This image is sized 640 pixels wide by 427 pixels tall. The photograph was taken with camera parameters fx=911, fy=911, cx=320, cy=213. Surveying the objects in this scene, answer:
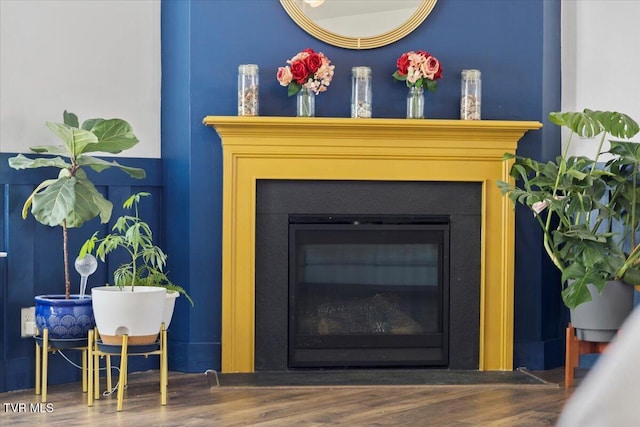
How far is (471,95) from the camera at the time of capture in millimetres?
4047

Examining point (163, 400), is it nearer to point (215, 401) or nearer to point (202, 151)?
point (215, 401)

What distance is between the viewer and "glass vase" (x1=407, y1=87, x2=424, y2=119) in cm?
402

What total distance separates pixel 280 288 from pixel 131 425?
1.15 metres

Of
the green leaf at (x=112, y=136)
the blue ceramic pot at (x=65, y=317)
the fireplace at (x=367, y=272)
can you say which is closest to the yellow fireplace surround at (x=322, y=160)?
the fireplace at (x=367, y=272)

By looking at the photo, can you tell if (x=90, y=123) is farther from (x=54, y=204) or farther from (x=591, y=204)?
(x=591, y=204)

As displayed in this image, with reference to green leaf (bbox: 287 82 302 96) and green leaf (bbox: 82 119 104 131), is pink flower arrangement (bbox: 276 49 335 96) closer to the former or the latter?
green leaf (bbox: 287 82 302 96)

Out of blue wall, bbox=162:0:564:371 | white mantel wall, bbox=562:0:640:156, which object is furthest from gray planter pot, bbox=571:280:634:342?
white mantel wall, bbox=562:0:640:156

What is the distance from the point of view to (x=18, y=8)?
12.2 ft

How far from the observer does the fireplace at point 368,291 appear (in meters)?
4.07

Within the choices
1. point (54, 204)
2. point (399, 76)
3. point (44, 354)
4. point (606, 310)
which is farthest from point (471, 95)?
point (44, 354)

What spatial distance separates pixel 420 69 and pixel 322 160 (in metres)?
0.58

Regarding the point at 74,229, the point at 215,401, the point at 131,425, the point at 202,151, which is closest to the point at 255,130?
the point at 202,151

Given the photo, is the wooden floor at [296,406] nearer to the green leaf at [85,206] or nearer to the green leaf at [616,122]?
the green leaf at [85,206]

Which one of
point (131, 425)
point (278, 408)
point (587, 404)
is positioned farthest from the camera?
point (278, 408)
